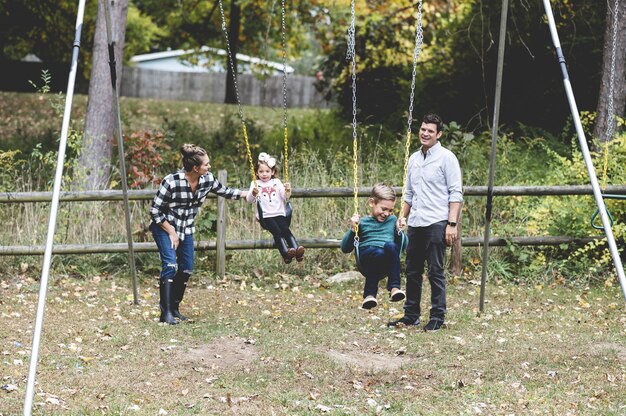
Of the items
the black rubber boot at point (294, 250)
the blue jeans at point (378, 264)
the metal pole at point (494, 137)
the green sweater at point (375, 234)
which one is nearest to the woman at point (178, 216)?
the black rubber boot at point (294, 250)

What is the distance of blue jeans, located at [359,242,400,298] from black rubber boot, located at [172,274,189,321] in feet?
5.28

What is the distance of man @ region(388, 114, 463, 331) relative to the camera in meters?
7.68

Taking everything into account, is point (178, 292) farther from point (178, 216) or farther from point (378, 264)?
point (378, 264)

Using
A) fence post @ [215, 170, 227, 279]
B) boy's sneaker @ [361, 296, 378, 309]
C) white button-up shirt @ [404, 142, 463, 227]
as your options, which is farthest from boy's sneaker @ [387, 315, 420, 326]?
fence post @ [215, 170, 227, 279]

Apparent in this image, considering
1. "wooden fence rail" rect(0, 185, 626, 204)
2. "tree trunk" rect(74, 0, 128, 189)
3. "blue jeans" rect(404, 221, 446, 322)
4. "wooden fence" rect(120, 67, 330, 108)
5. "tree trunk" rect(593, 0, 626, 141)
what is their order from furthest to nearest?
"wooden fence" rect(120, 67, 330, 108), "tree trunk" rect(74, 0, 128, 189), "tree trunk" rect(593, 0, 626, 141), "wooden fence rail" rect(0, 185, 626, 204), "blue jeans" rect(404, 221, 446, 322)

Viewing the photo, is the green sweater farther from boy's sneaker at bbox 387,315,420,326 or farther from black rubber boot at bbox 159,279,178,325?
black rubber boot at bbox 159,279,178,325

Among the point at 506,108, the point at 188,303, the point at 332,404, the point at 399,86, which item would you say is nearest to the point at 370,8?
the point at 399,86

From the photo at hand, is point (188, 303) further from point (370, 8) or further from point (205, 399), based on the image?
point (370, 8)

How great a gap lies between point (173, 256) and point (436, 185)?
2.26 metres

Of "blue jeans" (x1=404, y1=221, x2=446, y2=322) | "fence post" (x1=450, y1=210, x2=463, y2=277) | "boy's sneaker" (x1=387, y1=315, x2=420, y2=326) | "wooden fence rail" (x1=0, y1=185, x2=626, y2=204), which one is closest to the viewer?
"blue jeans" (x1=404, y1=221, x2=446, y2=322)

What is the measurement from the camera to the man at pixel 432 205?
25.2ft

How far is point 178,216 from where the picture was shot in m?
8.13

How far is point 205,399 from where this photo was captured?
620 cm

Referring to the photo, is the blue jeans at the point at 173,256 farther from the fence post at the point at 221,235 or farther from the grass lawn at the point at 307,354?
the fence post at the point at 221,235
